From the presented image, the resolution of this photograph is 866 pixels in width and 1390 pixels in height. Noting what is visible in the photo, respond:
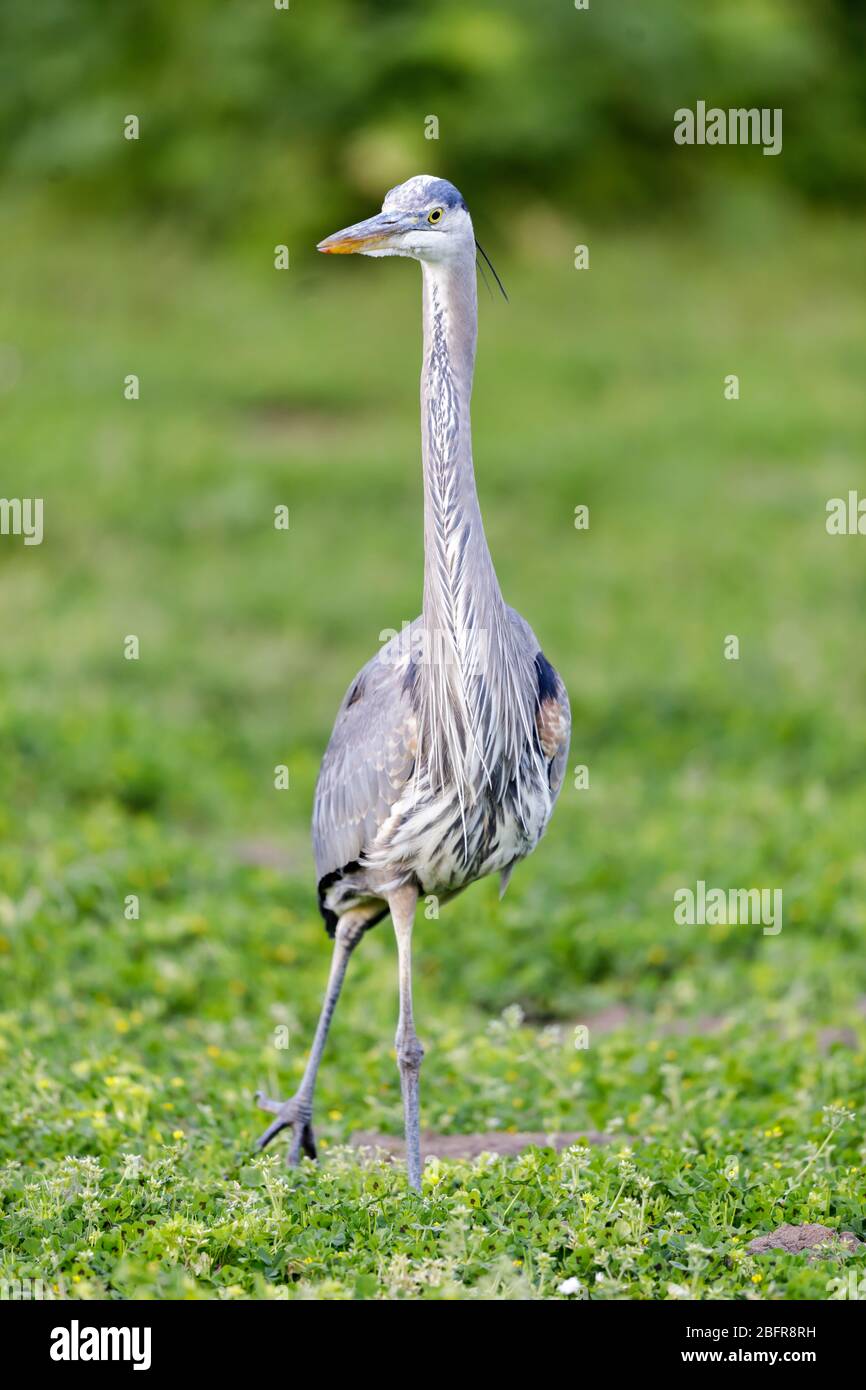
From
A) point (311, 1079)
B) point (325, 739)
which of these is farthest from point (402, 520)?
point (311, 1079)

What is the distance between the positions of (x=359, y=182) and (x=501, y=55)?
204 cm

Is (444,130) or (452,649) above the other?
(444,130)

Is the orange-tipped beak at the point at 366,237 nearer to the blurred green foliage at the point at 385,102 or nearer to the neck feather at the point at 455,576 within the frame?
the neck feather at the point at 455,576

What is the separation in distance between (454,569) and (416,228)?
0.92 meters

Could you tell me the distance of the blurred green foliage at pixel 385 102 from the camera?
19.0m

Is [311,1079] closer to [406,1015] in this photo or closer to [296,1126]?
[296,1126]

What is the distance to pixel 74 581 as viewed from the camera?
12.4 metres

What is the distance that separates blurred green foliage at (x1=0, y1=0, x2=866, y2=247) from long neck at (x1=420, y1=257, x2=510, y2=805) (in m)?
14.2

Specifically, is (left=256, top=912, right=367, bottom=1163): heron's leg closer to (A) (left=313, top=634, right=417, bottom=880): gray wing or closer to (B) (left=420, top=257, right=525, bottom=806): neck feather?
(A) (left=313, top=634, right=417, bottom=880): gray wing

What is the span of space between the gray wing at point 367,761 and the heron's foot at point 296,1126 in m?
0.75

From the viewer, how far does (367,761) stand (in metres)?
5.20

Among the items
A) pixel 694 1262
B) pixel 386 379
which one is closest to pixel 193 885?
pixel 694 1262

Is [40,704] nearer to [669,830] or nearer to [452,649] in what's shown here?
[669,830]

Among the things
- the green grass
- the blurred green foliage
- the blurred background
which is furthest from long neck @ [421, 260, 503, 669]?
the blurred green foliage
